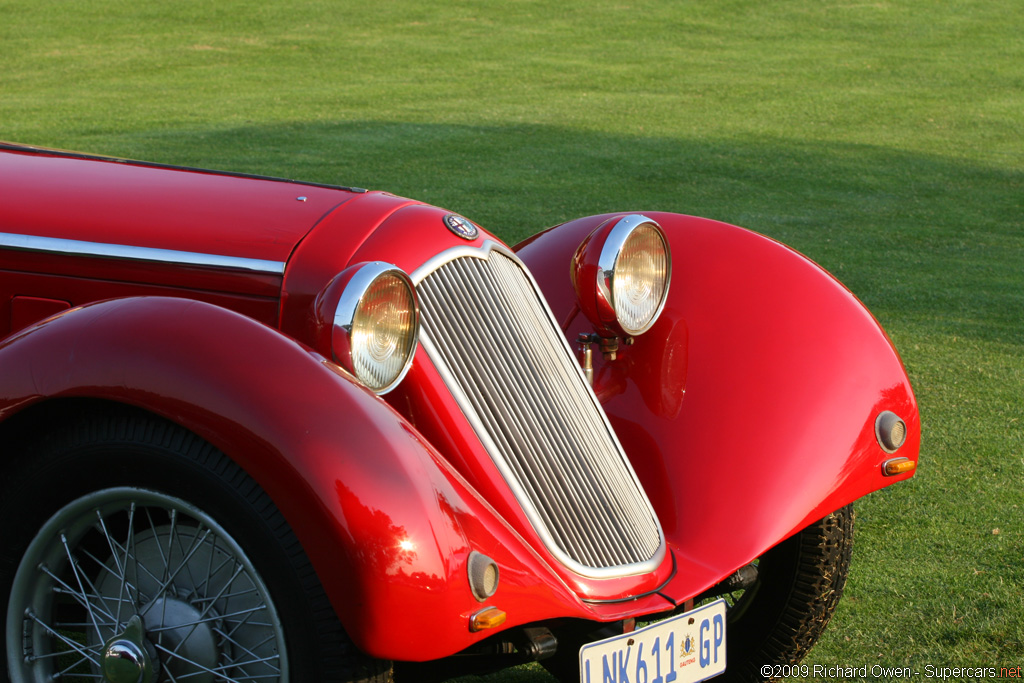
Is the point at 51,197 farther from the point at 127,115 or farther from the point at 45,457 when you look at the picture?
the point at 127,115

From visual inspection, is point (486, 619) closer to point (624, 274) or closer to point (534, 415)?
point (534, 415)

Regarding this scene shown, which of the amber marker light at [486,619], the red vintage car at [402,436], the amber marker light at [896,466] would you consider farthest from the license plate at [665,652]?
the amber marker light at [896,466]

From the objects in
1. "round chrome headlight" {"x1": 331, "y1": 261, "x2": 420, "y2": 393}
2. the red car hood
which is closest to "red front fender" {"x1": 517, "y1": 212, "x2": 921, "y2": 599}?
"round chrome headlight" {"x1": 331, "y1": 261, "x2": 420, "y2": 393}

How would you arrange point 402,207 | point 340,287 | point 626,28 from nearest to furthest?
point 340,287 → point 402,207 → point 626,28

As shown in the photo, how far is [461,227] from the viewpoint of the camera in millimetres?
2602

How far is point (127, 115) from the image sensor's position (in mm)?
13000

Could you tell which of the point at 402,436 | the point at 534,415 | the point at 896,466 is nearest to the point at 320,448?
the point at 402,436

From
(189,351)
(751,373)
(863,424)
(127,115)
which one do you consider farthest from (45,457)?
(127,115)

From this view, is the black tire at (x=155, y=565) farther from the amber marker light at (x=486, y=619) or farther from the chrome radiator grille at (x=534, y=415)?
the chrome radiator grille at (x=534, y=415)

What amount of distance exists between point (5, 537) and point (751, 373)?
5.79 feet

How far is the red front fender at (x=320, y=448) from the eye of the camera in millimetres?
1866

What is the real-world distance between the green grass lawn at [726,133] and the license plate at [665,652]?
0.72 m

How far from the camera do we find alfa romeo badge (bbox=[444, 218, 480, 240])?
2.58 metres

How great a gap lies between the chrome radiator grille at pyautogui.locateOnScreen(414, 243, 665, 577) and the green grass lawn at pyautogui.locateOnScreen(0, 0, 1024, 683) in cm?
72
